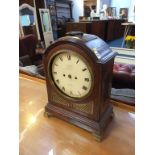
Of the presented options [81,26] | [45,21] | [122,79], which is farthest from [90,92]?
[45,21]

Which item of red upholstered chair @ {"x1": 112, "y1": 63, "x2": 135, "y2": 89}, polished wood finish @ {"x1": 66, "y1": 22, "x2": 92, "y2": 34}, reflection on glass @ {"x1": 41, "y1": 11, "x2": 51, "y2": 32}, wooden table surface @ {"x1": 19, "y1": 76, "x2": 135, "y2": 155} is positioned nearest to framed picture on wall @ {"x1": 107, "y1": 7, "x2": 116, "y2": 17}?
polished wood finish @ {"x1": 66, "y1": 22, "x2": 92, "y2": 34}

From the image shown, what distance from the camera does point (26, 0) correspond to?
13.2 feet

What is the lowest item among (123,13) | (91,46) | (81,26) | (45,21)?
(91,46)

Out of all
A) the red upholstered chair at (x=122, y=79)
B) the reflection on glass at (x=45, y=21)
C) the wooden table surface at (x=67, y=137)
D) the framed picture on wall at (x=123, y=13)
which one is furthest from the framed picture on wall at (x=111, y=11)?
the wooden table surface at (x=67, y=137)

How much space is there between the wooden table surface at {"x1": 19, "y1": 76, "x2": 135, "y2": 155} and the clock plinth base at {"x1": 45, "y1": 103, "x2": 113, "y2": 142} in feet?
0.05

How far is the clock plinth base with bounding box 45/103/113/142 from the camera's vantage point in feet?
1.47

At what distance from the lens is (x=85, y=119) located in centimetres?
47

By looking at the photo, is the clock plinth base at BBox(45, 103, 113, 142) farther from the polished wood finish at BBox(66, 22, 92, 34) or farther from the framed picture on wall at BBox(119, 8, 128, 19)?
the framed picture on wall at BBox(119, 8, 128, 19)

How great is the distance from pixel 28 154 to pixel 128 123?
30 cm

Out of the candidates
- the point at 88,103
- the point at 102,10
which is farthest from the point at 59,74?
the point at 102,10

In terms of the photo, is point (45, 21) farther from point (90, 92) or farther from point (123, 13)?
point (90, 92)

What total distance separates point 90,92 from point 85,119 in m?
0.09
